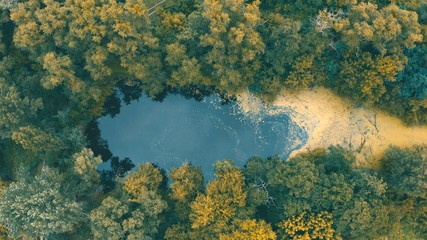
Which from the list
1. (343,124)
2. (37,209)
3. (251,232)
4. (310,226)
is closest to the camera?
(37,209)

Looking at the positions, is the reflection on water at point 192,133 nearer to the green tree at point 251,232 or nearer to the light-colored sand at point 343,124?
the light-colored sand at point 343,124

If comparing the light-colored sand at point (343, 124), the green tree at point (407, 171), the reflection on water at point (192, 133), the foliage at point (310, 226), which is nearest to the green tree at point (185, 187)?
the reflection on water at point (192, 133)

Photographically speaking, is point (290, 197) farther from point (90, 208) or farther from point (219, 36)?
point (90, 208)

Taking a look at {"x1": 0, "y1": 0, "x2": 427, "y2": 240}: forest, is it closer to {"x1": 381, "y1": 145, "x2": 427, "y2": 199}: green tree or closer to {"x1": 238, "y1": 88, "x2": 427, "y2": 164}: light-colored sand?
Answer: {"x1": 381, "y1": 145, "x2": 427, "y2": 199}: green tree

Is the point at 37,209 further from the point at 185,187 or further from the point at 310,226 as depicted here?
the point at 310,226

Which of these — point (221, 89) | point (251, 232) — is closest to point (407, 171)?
point (251, 232)

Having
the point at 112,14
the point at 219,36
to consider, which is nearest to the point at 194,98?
the point at 219,36
